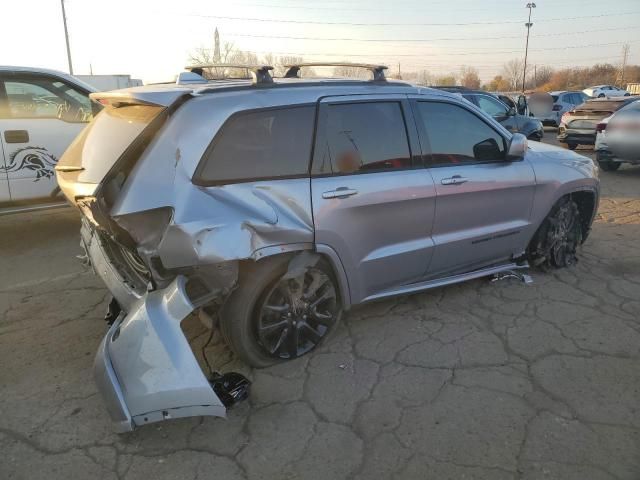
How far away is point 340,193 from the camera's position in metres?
3.14

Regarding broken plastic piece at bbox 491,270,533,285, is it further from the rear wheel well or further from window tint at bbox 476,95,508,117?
window tint at bbox 476,95,508,117

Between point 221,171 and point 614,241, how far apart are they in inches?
191

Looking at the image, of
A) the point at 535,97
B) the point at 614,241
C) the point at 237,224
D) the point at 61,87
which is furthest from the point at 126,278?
the point at 535,97

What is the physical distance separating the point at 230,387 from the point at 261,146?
1.40 metres

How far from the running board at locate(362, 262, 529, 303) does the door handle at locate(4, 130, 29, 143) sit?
14.6 feet

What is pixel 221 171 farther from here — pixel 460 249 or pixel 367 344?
pixel 460 249

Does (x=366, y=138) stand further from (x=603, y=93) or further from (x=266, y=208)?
(x=603, y=93)

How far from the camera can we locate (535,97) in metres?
15.9

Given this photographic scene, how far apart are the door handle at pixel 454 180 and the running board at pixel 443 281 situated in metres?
0.77

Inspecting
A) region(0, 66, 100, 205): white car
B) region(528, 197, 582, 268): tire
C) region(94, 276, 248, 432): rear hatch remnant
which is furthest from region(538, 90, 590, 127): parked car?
region(94, 276, 248, 432): rear hatch remnant

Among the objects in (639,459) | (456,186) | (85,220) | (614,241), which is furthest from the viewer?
(614,241)

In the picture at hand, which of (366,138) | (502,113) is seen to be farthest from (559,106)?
(366,138)

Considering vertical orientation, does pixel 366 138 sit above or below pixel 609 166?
above

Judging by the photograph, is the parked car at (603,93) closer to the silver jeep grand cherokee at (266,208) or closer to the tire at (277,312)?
the silver jeep grand cherokee at (266,208)
